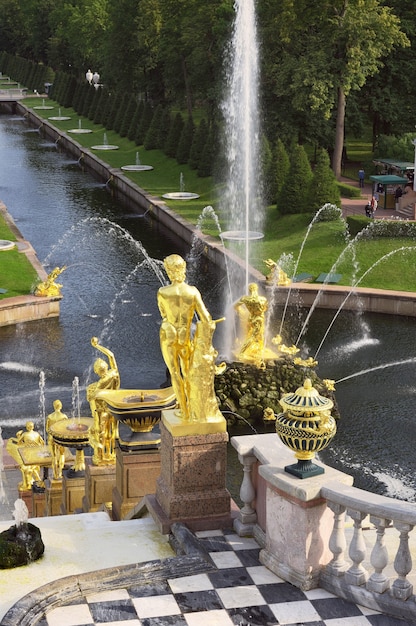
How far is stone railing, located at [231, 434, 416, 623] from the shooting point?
1066cm

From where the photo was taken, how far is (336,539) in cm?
1112

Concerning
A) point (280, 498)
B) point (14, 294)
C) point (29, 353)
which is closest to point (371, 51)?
point (14, 294)

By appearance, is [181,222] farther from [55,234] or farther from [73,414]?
[73,414]

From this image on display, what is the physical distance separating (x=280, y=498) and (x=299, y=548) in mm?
534

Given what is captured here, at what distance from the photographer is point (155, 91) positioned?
8650cm

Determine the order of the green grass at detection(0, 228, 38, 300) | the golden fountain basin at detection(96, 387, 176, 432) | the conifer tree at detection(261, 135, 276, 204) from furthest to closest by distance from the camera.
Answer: the conifer tree at detection(261, 135, 276, 204) → the green grass at detection(0, 228, 38, 300) → the golden fountain basin at detection(96, 387, 176, 432)

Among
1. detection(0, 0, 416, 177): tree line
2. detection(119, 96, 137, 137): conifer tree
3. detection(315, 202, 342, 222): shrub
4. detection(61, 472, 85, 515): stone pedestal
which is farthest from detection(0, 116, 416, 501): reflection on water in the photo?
detection(119, 96, 137, 137): conifer tree

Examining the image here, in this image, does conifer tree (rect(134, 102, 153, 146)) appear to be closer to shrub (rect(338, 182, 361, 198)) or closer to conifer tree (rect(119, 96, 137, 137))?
conifer tree (rect(119, 96, 137, 137))

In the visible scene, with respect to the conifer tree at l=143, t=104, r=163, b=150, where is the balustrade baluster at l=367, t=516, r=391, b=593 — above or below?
above

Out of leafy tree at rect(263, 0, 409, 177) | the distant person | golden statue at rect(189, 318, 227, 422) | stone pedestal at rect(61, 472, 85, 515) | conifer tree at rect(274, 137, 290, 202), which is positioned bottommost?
the distant person

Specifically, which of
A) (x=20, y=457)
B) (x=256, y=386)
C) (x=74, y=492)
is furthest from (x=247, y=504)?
(x=256, y=386)

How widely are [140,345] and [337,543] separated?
20358mm

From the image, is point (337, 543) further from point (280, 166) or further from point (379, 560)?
point (280, 166)

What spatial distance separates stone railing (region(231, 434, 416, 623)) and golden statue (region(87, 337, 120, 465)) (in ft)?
13.4
